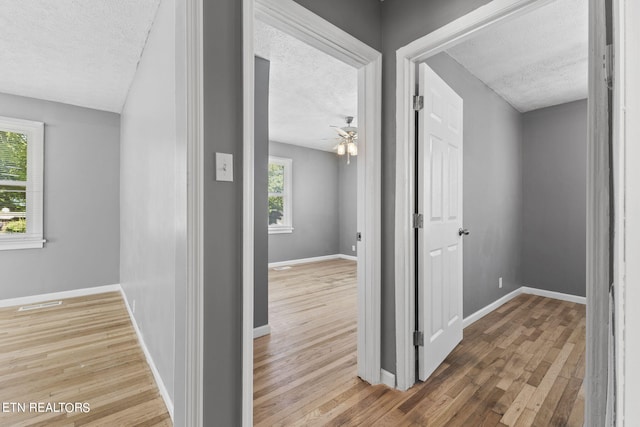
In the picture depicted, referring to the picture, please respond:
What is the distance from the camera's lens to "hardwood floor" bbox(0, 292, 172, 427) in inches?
68.0

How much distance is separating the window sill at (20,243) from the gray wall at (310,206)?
353cm

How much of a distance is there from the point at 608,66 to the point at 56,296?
552 centimetres

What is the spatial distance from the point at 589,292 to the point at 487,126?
116 inches

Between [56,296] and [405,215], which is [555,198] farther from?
[56,296]

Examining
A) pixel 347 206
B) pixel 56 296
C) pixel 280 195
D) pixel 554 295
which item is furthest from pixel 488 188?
pixel 56 296

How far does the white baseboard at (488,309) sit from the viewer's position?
3.05m

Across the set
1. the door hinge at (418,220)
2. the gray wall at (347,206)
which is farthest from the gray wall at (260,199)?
the gray wall at (347,206)

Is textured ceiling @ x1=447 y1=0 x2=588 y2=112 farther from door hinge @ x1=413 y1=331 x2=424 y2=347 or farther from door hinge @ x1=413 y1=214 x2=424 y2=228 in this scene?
door hinge @ x1=413 y1=331 x2=424 y2=347

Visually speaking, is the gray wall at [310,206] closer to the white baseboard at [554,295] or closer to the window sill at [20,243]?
the window sill at [20,243]

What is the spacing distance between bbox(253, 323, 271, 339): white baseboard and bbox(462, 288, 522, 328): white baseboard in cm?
188

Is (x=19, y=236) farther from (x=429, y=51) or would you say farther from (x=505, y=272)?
(x=505, y=272)

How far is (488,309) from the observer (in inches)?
134

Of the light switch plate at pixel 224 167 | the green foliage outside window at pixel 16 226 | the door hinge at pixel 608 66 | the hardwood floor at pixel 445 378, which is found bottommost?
the hardwood floor at pixel 445 378

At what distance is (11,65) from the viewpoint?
2.98m
